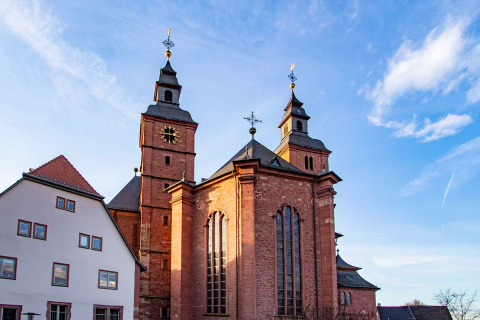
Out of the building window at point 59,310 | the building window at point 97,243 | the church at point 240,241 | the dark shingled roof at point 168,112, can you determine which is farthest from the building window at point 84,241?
the dark shingled roof at point 168,112

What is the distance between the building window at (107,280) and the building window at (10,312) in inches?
159

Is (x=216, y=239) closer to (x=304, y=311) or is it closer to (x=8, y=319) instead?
(x=304, y=311)

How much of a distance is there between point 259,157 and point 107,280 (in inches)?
438

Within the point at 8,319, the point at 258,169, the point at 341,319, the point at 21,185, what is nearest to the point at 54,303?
the point at 8,319

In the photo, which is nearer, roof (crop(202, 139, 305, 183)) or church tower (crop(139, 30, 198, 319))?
roof (crop(202, 139, 305, 183))

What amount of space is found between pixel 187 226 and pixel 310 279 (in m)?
7.87

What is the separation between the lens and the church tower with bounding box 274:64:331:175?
4150cm

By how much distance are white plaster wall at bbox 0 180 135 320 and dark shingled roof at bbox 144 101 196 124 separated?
1278cm

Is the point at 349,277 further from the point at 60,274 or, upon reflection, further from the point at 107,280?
the point at 60,274

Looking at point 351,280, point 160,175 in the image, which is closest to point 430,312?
point 351,280

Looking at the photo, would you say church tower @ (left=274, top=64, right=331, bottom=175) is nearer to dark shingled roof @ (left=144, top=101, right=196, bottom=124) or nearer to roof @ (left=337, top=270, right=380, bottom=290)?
roof @ (left=337, top=270, right=380, bottom=290)

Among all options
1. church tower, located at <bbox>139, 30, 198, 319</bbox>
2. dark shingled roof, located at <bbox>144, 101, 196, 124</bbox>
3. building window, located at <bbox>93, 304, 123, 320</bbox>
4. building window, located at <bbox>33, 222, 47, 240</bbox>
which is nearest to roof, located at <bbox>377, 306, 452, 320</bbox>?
church tower, located at <bbox>139, 30, 198, 319</bbox>

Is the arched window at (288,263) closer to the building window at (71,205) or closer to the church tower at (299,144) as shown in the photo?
the building window at (71,205)

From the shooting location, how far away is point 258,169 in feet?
81.7
